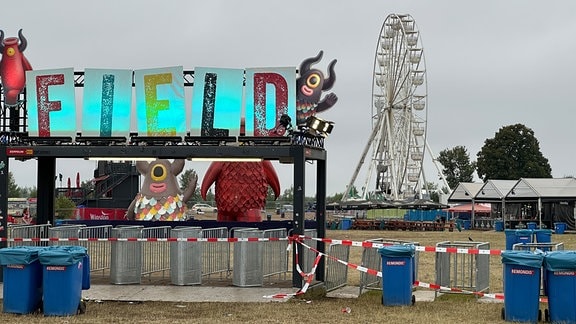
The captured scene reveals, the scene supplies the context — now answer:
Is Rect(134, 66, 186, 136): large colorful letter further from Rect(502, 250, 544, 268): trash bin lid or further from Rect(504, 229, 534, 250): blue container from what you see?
Rect(504, 229, 534, 250): blue container

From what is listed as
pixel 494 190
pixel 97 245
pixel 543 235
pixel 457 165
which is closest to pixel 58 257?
pixel 97 245

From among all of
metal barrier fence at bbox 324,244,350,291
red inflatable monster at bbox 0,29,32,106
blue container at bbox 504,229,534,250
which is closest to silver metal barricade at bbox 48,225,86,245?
red inflatable monster at bbox 0,29,32,106

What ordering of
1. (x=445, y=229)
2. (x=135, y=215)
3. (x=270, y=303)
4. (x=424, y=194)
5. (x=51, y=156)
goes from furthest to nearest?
(x=424, y=194)
(x=445, y=229)
(x=135, y=215)
(x=51, y=156)
(x=270, y=303)

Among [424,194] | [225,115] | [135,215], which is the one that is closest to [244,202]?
[135,215]

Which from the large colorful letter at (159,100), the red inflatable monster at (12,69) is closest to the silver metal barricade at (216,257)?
the large colorful letter at (159,100)

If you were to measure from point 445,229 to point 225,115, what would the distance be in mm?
36890

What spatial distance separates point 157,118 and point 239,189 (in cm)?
1558

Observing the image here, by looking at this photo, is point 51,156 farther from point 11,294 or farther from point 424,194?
point 424,194

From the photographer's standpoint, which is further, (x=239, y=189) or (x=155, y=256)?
(x=239, y=189)

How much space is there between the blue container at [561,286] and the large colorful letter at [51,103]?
1037 cm

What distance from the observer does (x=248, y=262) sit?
54.2 feet

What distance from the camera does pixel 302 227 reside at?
16141 mm

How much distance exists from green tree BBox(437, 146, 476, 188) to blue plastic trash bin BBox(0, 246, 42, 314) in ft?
371

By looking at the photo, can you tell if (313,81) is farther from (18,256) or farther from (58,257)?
(18,256)
